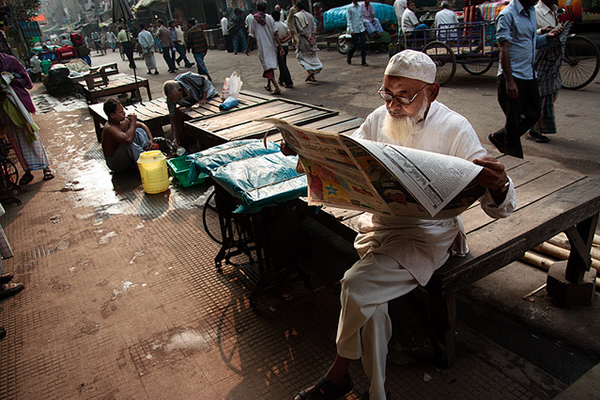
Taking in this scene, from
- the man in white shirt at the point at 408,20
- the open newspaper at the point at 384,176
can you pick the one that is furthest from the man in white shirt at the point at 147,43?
the open newspaper at the point at 384,176

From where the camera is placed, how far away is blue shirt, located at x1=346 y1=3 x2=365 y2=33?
1109cm

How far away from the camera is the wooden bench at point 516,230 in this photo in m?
2.06

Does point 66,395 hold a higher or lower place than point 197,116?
lower

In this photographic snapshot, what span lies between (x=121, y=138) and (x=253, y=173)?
11.1 ft

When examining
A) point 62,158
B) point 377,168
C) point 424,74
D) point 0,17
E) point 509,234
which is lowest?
point 62,158

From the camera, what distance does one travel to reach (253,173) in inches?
104

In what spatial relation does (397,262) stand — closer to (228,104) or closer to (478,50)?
(228,104)

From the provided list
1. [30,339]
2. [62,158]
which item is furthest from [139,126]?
[30,339]

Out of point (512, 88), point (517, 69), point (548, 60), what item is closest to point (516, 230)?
point (512, 88)

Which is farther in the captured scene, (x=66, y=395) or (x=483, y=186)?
(x=66, y=395)

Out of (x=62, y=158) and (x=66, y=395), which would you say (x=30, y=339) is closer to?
(x=66, y=395)

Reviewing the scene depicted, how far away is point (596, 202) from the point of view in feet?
8.07

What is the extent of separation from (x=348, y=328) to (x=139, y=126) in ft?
15.4

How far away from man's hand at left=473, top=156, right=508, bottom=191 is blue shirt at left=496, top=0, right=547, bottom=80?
9.85 feet
